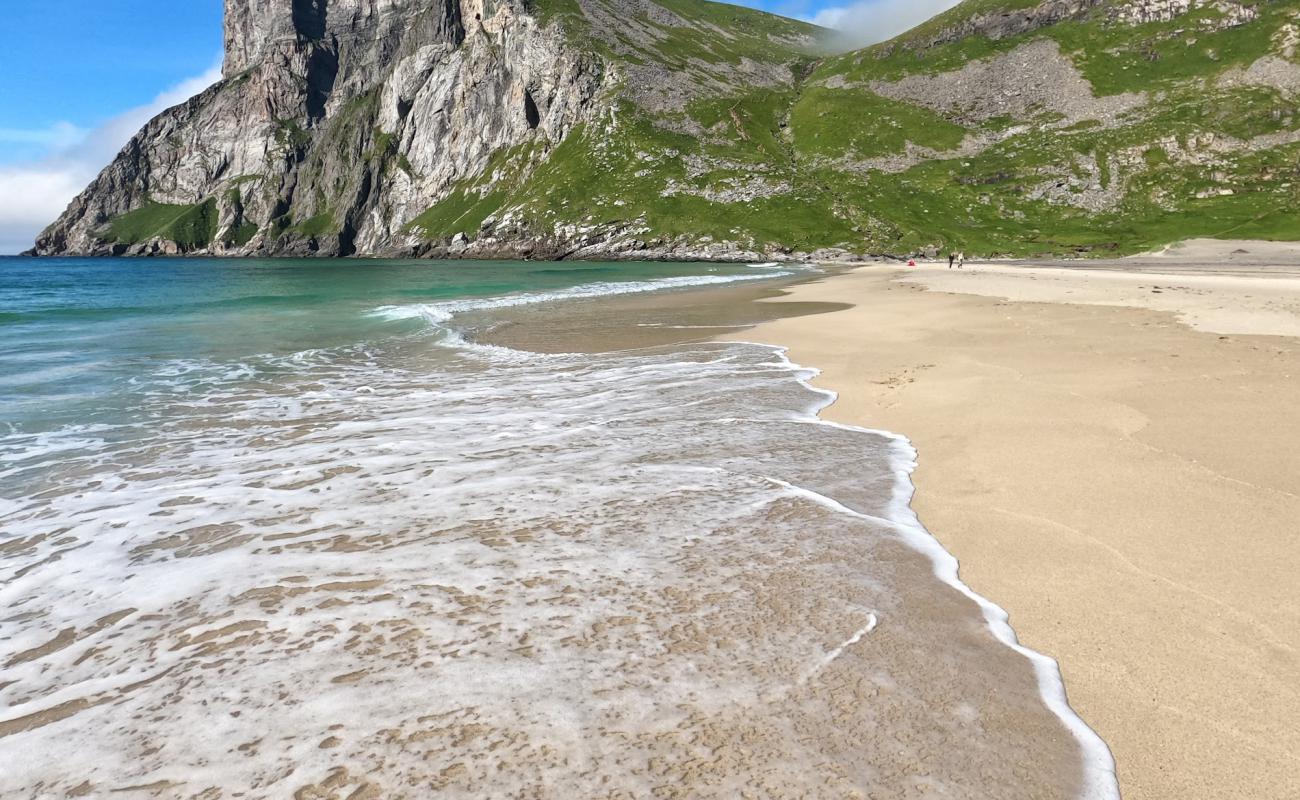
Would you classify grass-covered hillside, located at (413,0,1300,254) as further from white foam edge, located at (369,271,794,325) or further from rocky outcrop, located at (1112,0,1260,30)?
white foam edge, located at (369,271,794,325)

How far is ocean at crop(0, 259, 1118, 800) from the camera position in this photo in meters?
3.86

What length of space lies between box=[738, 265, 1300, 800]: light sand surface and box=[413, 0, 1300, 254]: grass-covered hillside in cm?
7983

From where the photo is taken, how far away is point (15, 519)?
27.4 ft

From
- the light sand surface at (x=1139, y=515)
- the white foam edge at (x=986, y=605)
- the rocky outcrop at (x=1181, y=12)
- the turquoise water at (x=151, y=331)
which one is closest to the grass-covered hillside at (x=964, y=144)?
the rocky outcrop at (x=1181, y=12)

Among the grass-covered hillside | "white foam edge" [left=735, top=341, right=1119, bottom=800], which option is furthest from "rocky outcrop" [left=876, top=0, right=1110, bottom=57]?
"white foam edge" [left=735, top=341, right=1119, bottom=800]

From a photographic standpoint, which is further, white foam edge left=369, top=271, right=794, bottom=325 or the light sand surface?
white foam edge left=369, top=271, right=794, bottom=325

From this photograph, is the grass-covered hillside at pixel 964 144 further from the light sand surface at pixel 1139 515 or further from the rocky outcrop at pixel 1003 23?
the light sand surface at pixel 1139 515

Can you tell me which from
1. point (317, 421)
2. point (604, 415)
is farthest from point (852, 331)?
point (317, 421)

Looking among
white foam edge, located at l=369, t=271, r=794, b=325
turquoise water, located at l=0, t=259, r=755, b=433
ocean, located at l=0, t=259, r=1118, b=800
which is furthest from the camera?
white foam edge, located at l=369, t=271, r=794, b=325

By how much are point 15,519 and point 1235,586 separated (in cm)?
1387

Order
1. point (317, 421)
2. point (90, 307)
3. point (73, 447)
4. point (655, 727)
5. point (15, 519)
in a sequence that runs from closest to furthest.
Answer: point (655, 727), point (15, 519), point (73, 447), point (317, 421), point (90, 307)

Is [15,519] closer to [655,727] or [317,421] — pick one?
[317,421]

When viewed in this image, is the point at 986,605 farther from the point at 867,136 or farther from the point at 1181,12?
the point at 1181,12

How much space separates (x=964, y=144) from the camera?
12538cm
